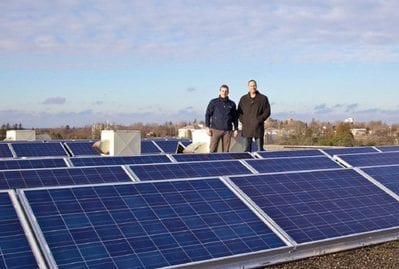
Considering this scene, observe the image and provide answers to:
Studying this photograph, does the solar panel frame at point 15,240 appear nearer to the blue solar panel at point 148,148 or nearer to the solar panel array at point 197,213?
the solar panel array at point 197,213

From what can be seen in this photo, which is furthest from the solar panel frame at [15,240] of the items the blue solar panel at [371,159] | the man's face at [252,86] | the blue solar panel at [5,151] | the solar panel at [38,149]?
the solar panel at [38,149]

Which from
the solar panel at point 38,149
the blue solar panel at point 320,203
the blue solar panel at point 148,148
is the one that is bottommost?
the blue solar panel at point 148,148

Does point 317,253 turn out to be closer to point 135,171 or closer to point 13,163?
point 135,171

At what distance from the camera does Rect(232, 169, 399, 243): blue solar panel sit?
286 inches

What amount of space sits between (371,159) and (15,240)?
8961 millimetres

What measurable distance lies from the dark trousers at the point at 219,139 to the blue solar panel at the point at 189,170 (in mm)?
3423

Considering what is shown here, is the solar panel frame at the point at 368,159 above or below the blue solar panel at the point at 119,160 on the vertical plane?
above

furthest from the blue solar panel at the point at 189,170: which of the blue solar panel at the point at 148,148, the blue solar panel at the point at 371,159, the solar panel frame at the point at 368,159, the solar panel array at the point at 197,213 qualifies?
the blue solar panel at the point at 148,148

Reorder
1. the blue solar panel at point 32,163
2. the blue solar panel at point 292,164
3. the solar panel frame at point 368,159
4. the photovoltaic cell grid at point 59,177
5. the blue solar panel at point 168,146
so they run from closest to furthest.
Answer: the photovoltaic cell grid at point 59,177 → the blue solar panel at point 292,164 → the solar panel frame at point 368,159 → the blue solar panel at point 32,163 → the blue solar panel at point 168,146

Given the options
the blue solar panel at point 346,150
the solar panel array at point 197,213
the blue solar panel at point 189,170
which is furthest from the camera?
the blue solar panel at point 346,150

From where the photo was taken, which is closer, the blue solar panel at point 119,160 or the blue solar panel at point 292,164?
the blue solar panel at point 292,164

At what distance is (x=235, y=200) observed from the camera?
7.33 metres

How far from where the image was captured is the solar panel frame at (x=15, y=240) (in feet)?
16.3

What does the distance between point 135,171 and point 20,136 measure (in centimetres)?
1973
